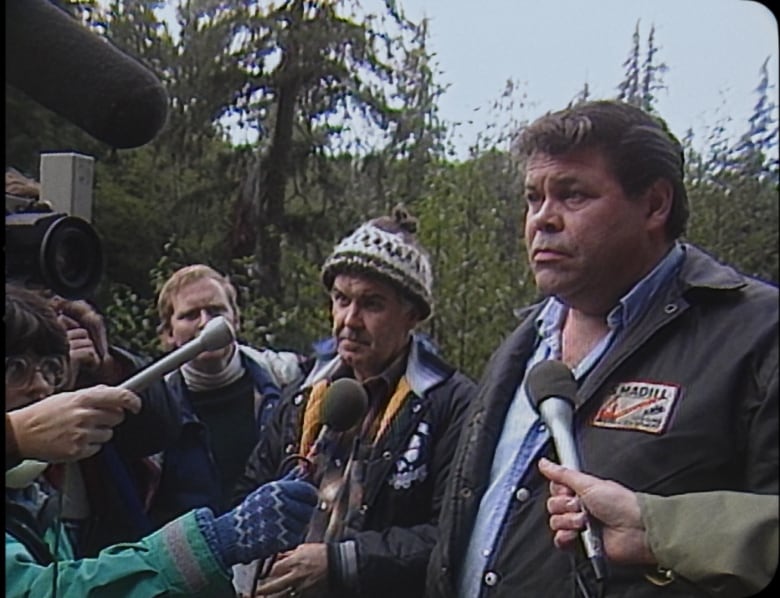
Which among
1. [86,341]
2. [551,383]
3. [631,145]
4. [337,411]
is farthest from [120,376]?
[631,145]

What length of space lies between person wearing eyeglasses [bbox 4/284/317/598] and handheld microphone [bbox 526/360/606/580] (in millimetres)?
316

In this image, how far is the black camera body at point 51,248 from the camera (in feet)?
4.88

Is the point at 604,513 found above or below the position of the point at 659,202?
below

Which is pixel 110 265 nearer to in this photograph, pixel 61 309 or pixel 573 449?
pixel 61 309

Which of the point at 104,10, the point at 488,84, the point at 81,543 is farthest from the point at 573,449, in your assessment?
the point at 104,10

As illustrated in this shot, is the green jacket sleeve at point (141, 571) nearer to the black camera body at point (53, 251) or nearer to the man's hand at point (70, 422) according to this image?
the man's hand at point (70, 422)

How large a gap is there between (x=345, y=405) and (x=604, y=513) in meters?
0.34

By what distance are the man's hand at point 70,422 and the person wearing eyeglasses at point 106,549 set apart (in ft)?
0.04

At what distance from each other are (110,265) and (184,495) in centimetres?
28

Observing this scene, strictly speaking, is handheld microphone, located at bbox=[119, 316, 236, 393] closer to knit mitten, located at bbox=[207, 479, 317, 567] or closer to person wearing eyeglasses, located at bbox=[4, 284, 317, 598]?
person wearing eyeglasses, located at bbox=[4, 284, 317, 598]

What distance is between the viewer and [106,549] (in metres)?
1.57

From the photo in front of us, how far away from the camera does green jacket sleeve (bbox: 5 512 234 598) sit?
1.51 meters

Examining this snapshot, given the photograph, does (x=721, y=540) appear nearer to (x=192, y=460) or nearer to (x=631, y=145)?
(x=631, y=145)

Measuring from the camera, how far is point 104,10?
1.63 meters
